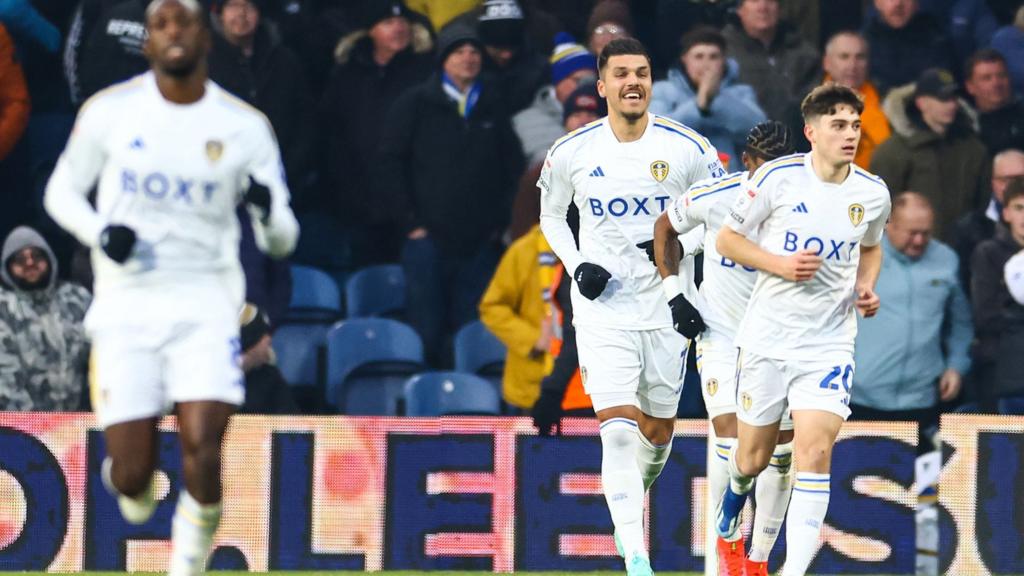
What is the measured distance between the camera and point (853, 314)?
9.18 metres

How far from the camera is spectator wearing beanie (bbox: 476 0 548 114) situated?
1384 centimetres

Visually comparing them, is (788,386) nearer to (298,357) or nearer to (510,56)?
(298,357)

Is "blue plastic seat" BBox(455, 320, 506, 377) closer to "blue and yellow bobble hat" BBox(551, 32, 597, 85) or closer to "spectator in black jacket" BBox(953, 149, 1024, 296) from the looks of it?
"blue and yellow bobble hat" BBox(551, 32, 597, 85)

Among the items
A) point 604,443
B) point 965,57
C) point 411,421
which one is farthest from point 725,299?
point 965,57

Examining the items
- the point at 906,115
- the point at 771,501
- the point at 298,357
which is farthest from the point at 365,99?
the point at 771,501

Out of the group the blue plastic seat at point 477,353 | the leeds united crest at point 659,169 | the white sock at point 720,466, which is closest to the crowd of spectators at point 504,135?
the blue plastic seat at point 477,353

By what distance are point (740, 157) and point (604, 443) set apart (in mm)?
3821

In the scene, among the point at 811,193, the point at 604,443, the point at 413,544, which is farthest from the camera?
the point at 413,544

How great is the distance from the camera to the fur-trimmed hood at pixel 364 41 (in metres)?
14.0

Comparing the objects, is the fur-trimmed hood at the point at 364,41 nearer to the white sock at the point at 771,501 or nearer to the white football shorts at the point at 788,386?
the white sock at the point at 771,501

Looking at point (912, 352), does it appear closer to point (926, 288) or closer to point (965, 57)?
point (926, 288)

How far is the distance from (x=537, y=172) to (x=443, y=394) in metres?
1.45

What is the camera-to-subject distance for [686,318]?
375 inches

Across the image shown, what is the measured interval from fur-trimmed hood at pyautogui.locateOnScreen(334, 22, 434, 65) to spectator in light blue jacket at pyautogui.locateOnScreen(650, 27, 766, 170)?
1.90 metres
